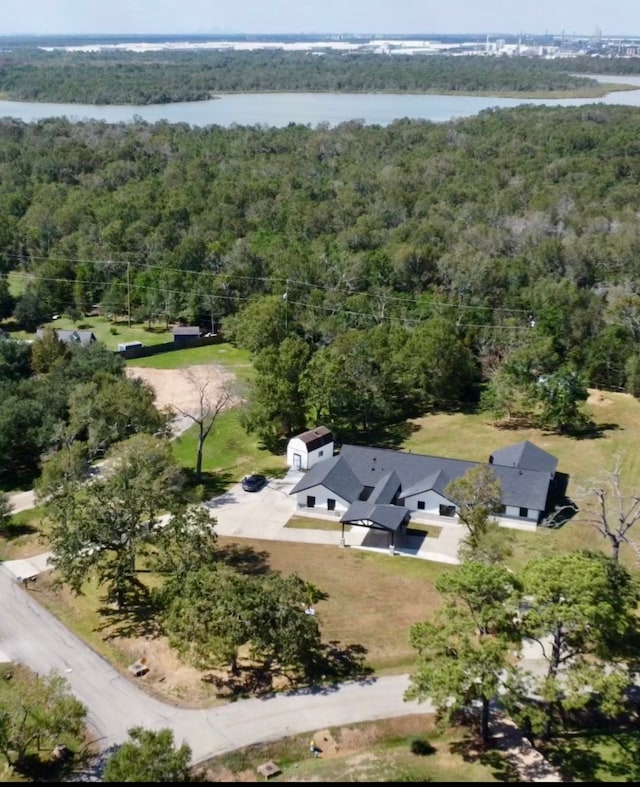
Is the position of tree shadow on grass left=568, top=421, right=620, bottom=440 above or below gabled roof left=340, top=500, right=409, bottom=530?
below

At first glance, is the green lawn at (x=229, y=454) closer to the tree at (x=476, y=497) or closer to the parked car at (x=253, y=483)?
the parked car at (x=253, y=483)

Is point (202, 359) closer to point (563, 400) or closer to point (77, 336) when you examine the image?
point (77, 336)

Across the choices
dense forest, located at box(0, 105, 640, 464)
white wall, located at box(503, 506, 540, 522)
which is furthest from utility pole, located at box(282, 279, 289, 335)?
white wall, located at box(503, 506, 540, 522)

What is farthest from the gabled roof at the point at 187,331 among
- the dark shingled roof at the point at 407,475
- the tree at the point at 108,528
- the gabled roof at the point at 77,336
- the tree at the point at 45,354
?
the tree at the point at 108,528

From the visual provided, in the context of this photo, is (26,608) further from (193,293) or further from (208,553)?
(193,293)

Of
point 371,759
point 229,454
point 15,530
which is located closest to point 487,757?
point 371,759

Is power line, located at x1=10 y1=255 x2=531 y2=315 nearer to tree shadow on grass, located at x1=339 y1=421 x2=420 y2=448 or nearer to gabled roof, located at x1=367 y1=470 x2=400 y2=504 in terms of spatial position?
tree shadow on grass, located at x1=339 y1=421 x2=420 y2=448

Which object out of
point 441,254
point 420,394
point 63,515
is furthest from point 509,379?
point 63,515
